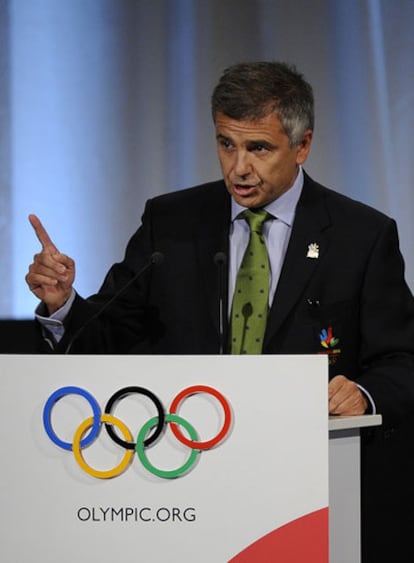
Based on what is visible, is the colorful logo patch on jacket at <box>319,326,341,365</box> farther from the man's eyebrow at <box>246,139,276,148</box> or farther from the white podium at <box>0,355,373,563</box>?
the white podium at <box>0,355,373,563</box>

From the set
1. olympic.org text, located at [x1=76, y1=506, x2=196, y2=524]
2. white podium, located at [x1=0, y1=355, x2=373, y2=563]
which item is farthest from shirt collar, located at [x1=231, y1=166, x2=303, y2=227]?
olympic.org text, located at [x1=76, y1=506, x2=196, y2=524]

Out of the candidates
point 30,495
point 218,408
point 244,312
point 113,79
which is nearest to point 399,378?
point 244,312

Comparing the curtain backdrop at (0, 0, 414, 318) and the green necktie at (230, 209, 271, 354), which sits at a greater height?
the curtain backdrop at (0, 0, 414, 318)

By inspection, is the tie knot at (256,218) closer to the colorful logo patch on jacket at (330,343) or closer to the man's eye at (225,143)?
the man's eye at (225,143)

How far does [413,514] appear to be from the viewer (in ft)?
7.44

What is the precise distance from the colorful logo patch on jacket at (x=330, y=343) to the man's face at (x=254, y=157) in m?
0.36

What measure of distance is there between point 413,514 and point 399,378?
0.36 m

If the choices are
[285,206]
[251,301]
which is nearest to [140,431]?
[251,301]

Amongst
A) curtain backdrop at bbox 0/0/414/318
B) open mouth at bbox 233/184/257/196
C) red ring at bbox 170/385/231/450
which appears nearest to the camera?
red ring at bbox 170/385/231/450

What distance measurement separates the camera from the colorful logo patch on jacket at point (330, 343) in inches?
93.1

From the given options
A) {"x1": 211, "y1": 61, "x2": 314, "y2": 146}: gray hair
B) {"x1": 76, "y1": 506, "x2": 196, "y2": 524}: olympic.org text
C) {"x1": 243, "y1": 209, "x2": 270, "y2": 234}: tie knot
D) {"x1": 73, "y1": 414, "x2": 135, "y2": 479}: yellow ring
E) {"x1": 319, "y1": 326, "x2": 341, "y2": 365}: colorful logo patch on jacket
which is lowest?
{"x1": 76, "y1": 506, "x2": 196, "y2": 524}: olympic.org text

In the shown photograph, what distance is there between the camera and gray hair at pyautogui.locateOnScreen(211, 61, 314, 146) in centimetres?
236

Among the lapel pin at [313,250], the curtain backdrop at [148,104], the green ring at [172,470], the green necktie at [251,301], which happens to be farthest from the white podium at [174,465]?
the curtain backdrop at [148,104]

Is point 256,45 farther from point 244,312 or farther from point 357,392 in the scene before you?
point 357,392
